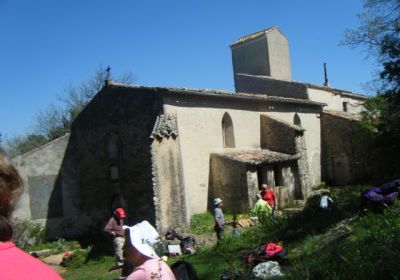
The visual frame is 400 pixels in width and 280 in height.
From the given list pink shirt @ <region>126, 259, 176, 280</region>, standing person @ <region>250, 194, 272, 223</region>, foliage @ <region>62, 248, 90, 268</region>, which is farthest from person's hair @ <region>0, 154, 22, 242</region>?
foliage @ <region>62, 248, 90, 268</region>

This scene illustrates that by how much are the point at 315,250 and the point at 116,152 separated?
14576 millimetres

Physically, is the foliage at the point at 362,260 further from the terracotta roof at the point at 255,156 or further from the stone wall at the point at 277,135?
the stone wall at the point at 277,135

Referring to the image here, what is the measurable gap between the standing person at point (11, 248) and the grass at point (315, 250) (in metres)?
4.89

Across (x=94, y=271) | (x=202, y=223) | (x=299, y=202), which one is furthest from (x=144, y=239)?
(x=299, y=202)

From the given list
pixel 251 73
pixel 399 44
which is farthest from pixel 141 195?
pixel 251 73

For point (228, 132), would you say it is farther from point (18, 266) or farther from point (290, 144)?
point (18, 266)

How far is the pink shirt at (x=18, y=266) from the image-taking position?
5.65 feet

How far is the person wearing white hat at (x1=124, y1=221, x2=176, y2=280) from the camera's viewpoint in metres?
3.86

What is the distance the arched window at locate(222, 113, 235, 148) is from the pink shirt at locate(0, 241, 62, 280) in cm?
2124

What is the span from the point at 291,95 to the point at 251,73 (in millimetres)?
5055

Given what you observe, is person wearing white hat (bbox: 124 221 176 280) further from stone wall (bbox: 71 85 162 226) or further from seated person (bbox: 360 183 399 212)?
stone wall (bbox: 71 85 162 226)

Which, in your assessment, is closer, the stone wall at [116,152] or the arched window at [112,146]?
the stone wall at [116,152]

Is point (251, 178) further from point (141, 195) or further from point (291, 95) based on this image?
point (291, 95)

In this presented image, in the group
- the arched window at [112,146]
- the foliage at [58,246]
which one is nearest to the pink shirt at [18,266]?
the foliage at [58,246]
